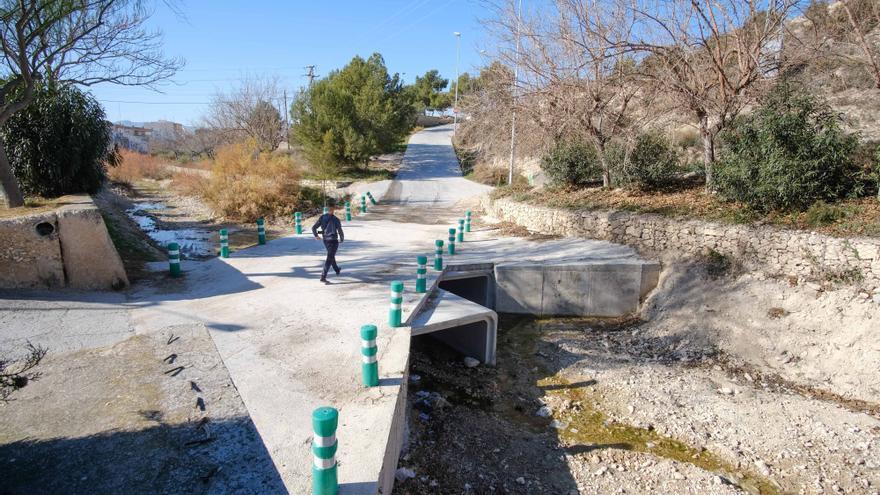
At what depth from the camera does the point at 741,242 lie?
9836 mm

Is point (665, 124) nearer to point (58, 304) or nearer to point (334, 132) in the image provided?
point (58, 304)

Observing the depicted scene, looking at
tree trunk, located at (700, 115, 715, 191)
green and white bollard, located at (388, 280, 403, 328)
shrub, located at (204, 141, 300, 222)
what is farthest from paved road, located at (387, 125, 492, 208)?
green and white bollard, located at (388, 280, 403, 328)

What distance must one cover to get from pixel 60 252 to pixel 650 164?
14354 mm

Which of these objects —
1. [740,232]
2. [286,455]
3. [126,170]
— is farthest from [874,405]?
[126,170]

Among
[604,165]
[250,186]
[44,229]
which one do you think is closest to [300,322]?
[44,229]

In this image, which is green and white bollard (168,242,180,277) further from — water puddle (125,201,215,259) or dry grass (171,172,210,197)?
dry grass (171,172,210,197)

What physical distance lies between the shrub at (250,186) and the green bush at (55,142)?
761 centimetres

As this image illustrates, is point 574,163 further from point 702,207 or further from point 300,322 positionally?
point 300,322

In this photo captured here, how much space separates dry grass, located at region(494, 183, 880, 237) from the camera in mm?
8633

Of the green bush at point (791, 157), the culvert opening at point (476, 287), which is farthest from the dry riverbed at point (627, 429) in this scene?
the green bush at point (791, 157)

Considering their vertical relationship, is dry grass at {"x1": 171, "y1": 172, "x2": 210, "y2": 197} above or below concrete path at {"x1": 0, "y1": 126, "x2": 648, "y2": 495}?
above

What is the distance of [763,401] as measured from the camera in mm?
6977

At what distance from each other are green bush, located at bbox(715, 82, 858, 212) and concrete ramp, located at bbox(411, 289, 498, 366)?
660 cm

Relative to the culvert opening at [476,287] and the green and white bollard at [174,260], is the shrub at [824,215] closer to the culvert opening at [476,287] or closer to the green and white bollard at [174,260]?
the culvert opening at [476,287]
